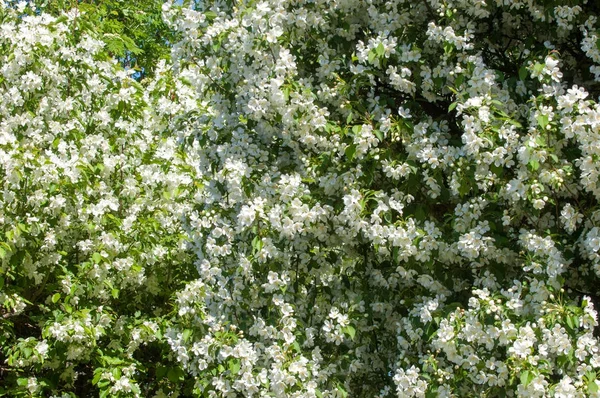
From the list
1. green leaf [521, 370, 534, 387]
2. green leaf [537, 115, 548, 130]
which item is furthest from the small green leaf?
green leaf [521, 370, 534, 387]

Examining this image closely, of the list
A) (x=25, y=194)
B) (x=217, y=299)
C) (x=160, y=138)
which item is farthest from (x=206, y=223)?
(x=160, y=138)

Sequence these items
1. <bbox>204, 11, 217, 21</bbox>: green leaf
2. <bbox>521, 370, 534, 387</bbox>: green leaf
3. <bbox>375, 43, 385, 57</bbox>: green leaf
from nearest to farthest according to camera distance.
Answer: <bbox>521, 370, 534, 387</bbox>: green leaf
<bbox>375, 43, 385, 57</bbox>: green leaf
<bbox>204, 11, 217, 21</bbox>: green leaf

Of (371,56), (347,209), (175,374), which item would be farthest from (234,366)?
(371,56)

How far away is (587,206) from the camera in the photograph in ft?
12.1

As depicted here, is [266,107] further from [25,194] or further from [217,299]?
[25,194]

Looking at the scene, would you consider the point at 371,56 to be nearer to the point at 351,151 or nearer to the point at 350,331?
the point at 351,151

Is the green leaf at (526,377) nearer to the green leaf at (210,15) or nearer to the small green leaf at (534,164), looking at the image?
the small green leaf at (534,164)

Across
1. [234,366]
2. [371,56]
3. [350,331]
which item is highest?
[371,56]

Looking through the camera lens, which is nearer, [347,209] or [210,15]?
[347,209]

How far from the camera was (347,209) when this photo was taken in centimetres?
374

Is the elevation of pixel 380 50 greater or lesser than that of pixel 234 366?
greater

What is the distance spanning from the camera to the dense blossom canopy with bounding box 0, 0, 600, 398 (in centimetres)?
345

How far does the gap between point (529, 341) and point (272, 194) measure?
4.92 ft

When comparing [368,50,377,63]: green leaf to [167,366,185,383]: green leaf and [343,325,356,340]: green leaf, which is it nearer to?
[343,325,356,340]: green leaf
